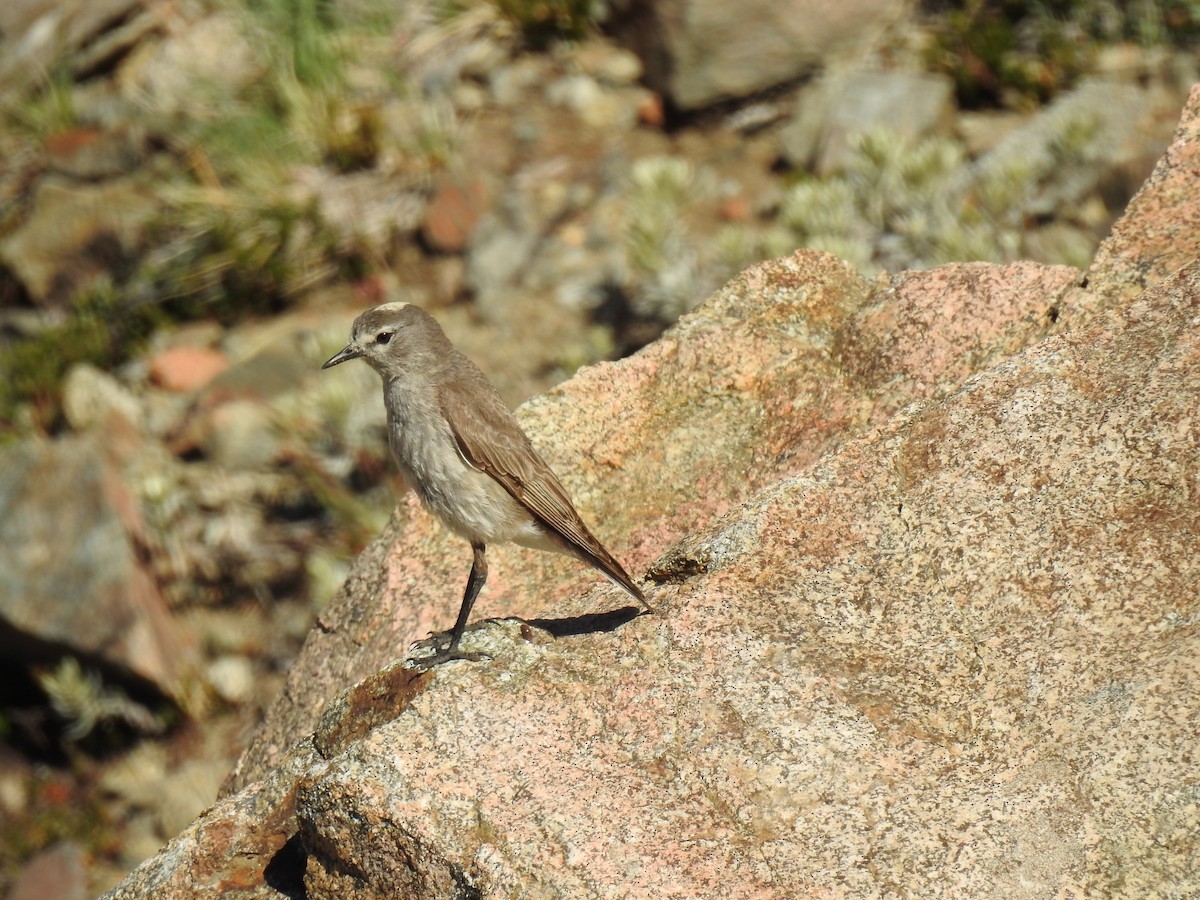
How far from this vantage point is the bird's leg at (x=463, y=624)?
4559mm

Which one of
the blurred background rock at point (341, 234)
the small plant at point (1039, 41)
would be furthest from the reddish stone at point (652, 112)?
the small plant at point (1039, 41)

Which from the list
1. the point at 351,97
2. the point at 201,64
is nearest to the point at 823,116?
the point at 351,97

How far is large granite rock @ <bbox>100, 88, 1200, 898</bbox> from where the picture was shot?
3783mm

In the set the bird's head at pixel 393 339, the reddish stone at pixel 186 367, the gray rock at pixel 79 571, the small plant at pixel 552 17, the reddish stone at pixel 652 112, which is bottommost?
the gray rock at pixel 79 571

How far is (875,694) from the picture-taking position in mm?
4199

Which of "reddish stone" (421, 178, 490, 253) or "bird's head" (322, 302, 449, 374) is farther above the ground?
"bird's head" (322, 302, 449, 374)

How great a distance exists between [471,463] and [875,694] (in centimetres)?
217

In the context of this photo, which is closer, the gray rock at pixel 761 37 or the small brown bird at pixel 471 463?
the small brown bird at pixel 471 463

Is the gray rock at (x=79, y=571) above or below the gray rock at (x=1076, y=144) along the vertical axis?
below

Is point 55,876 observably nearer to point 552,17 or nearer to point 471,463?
point 471,463

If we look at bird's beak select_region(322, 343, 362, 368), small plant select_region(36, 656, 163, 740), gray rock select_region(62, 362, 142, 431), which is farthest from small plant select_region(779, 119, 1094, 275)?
small plant select_region(36, 656, 163, 740)

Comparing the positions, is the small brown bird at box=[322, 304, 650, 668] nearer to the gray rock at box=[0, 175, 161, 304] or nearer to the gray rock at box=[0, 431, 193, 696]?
the gray rock at box=[0, 431, 193, 696]

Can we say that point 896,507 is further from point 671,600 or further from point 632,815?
point 632,815

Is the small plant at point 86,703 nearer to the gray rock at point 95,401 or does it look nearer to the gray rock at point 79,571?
the gray rock at point 79,571
